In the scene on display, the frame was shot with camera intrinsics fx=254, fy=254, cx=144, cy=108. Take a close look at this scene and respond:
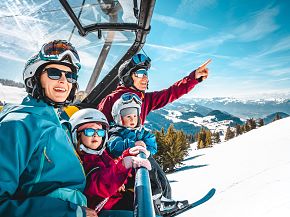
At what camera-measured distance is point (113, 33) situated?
332 centimetres

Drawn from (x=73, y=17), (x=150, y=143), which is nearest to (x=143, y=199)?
(x=150, y=143)

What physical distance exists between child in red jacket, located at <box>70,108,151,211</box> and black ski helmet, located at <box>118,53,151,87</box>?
0.99 meters

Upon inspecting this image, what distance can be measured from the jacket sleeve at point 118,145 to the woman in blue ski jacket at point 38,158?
120 cm

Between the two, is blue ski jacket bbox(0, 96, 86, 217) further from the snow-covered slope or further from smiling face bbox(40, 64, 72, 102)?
the snow-covered slope

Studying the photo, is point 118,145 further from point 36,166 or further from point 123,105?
point 36,166

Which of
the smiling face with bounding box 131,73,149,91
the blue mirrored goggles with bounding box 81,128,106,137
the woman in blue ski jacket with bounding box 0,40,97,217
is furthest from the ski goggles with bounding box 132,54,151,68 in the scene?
the woman in blue ski jacket with bounding box 0,40,97,217

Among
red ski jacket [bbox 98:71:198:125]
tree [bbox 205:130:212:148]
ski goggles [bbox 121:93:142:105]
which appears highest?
red ski jacket [bbox 98:71:198:125]

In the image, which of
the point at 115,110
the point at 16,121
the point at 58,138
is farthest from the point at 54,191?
the point at 115,110

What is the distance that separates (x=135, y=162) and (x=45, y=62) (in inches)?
35.7

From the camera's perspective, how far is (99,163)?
224cm

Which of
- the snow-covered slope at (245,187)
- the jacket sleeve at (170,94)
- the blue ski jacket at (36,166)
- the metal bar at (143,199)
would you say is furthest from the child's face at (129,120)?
the snow-covered slope at (245,187)

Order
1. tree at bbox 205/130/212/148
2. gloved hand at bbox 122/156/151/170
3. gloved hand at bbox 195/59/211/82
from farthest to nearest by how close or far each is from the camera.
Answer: tree at bbox 205/130/212/148, gloved hand at bbox 195/59/211/82, gloved hand at bbox 122/156/151/170

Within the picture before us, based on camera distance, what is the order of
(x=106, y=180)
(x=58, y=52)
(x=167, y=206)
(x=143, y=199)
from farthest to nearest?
(x=167, y=206)
(x=106, y=180)
(x=58, y=52)
(x=143, y=199)

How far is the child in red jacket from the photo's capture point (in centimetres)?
188
